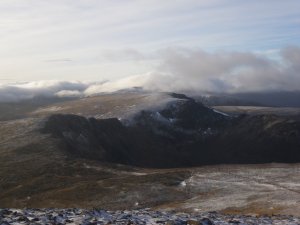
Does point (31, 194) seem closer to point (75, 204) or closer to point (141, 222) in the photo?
point (75, 204)

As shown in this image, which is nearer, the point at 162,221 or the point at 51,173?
the point at 162,221

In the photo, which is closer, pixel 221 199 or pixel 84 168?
pixel 221 199

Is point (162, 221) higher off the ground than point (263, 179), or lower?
higher

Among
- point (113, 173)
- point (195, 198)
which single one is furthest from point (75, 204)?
point (113, 173)

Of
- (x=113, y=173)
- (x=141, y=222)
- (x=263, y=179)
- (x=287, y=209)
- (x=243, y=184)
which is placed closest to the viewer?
(x=141, y=222)

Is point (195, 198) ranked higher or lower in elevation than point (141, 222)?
lower

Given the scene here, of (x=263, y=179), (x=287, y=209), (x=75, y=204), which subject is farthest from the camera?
(x=263, y=179)

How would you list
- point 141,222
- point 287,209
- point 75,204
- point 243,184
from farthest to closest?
point 243,184 → point 75,204 → point 287,209 → point 141,222

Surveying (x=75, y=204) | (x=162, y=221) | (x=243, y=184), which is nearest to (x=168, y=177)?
(x=243, y=184)

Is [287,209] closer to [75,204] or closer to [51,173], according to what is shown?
[75,204]

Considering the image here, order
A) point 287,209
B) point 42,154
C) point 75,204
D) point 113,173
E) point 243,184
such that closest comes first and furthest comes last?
point 287,209 → point 75,204 → point 243,184 → point 113,173 → point 42,154
